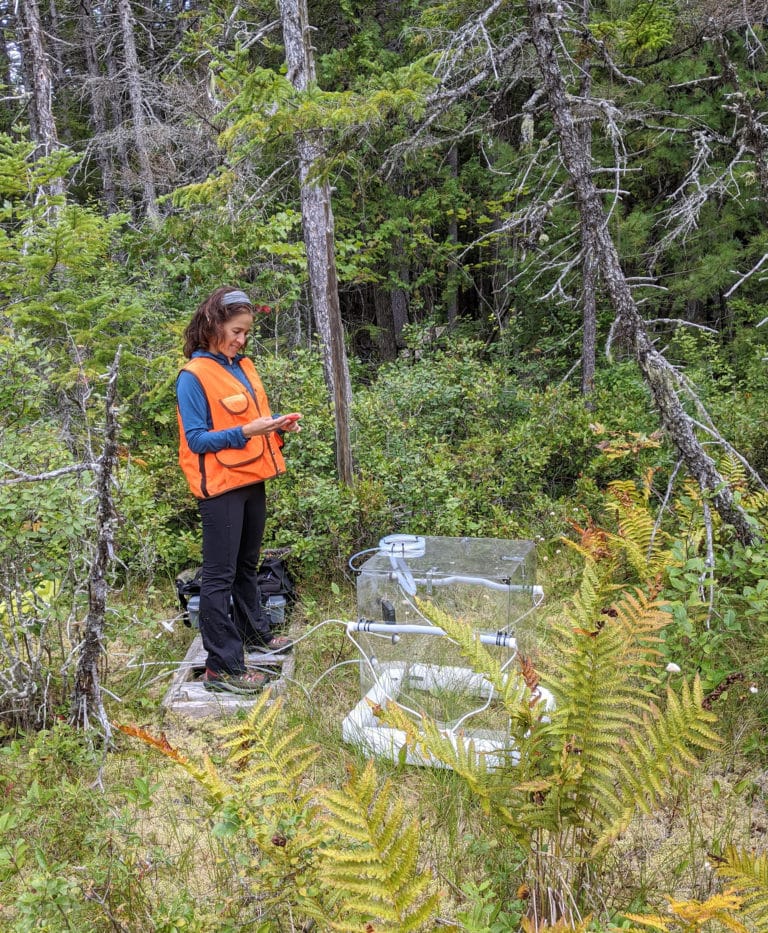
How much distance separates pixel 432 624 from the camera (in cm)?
334

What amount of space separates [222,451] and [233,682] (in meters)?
1.23

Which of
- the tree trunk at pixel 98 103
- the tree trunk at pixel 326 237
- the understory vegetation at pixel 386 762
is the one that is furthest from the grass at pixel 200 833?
the tree trunk at pixel 98 103

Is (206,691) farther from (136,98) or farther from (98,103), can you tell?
(98,103)

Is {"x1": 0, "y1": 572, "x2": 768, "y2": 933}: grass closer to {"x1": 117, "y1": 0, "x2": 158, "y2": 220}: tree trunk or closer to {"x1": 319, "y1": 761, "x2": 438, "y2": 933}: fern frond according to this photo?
{"x1": 319, "y1": 761, "x2": 438, "y2": 933}: fern frond

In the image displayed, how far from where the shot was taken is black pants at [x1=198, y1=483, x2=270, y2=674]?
3553 mm

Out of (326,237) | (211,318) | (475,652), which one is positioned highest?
(326,237)

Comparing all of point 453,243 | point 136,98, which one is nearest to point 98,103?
point 136,98

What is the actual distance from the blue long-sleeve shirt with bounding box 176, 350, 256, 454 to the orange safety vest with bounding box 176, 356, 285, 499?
29mm

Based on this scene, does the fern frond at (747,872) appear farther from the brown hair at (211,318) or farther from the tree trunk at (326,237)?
the tree trunk at (326,237)

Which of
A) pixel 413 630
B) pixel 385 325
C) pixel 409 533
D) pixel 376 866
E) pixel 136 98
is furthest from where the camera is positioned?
pixel 385 325

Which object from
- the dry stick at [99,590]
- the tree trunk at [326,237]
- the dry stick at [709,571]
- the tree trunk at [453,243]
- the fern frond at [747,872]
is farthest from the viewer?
the tree trunk at [453,243]

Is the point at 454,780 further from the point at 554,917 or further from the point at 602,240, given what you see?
the point at 602,240

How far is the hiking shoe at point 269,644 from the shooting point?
416cm

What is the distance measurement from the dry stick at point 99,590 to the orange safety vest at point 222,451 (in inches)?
24.1
